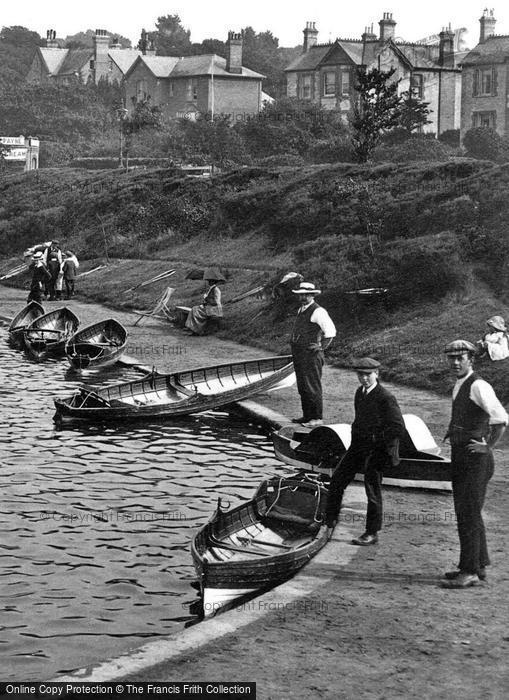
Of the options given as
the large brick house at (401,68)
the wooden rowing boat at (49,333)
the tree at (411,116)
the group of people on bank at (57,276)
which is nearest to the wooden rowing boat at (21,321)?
the wooden rowing boat at (49,333)

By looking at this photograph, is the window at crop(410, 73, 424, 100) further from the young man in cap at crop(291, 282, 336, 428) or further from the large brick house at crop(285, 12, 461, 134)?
the young man in cap at crop(291, 282, 336, 428)

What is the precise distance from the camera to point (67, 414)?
22.2 m

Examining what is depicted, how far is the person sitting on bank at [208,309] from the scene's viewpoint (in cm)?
3409

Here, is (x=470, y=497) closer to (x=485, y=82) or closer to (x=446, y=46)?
(x=485, y=82)

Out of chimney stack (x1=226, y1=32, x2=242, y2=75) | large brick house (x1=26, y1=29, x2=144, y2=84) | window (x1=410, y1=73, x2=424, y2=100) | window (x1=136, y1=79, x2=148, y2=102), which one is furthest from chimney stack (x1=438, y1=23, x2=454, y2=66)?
large brick house (x1=26, y1=29, x2=144, y2=84)

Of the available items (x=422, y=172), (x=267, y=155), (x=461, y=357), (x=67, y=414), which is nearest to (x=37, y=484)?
(x=67, y=414)

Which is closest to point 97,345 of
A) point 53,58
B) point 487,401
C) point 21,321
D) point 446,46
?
point 21,321

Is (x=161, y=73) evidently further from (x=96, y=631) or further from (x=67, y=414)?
(x=96, y=631)

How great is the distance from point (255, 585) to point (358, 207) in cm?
3135

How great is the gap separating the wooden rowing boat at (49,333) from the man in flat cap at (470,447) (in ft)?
73.5

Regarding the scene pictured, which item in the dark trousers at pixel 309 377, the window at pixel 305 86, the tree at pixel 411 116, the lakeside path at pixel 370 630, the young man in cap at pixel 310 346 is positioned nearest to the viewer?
the lakeside path at pixel 370 630

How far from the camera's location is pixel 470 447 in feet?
37.9

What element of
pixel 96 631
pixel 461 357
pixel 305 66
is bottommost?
pixel 96 631

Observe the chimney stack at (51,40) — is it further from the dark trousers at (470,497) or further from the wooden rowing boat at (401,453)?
the dark trousers at (470,497)
